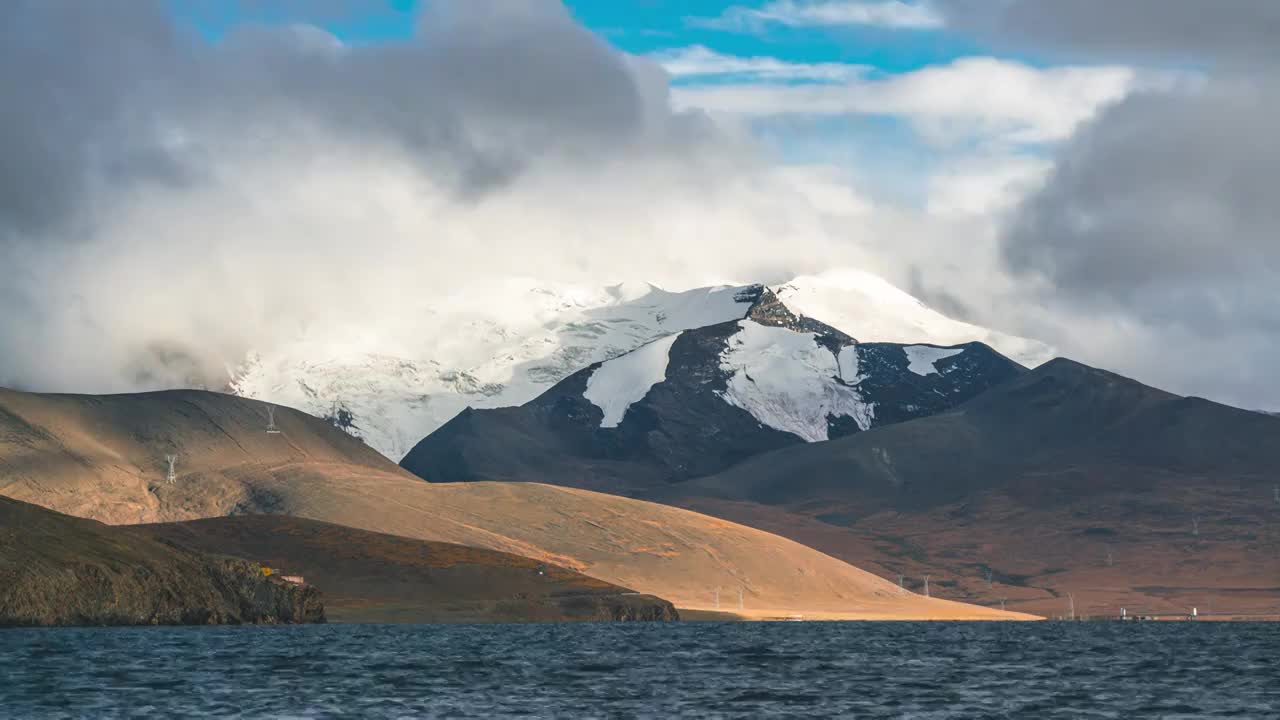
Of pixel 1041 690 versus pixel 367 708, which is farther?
pixel 1041 690

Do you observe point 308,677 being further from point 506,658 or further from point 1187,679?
point 1187,679

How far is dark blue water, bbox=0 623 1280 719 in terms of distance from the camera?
112m

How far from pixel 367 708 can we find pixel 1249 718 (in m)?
56.2

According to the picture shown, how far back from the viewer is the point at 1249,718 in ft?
361

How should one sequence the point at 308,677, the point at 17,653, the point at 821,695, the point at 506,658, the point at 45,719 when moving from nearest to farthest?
the point at 45,719 → the point at 821,695 → the point at 308,677 → the point at 17,653 → the point at 506,658

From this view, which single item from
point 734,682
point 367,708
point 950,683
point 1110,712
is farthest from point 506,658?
point 1110,712

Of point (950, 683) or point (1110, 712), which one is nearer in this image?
point (1110, 712)

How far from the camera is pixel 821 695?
126m

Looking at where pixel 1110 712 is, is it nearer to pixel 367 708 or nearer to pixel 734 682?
pixel 734 682

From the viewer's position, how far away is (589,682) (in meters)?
139

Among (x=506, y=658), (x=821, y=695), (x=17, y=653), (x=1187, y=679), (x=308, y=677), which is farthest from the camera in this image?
(x=506, y=658)

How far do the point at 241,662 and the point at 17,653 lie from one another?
910 inches

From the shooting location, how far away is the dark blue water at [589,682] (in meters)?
112

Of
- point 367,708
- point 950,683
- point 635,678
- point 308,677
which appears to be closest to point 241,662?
A: point 308,677
